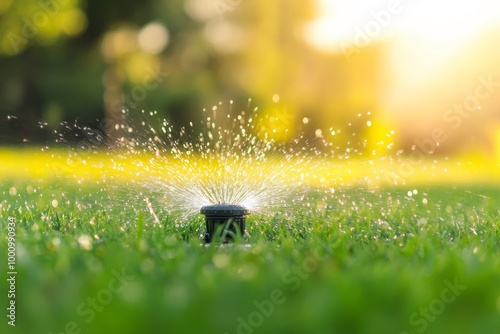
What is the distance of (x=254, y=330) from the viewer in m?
1.72

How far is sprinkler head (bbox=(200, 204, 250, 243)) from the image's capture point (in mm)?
3781

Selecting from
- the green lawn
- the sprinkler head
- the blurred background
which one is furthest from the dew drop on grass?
the blurred background

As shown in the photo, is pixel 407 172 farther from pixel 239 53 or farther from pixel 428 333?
pixel 428 333

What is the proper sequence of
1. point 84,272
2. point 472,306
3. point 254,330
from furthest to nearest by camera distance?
point 84,272 → point 472,306 → point 254,330

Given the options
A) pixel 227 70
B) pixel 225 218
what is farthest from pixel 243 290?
pixel 227 70

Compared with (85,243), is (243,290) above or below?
below

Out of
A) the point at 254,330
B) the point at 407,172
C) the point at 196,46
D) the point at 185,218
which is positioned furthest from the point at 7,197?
the point at 196,46

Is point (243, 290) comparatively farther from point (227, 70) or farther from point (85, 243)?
point (227, 70)

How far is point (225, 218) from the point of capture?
3.80 metres

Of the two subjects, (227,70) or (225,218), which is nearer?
(225,218)

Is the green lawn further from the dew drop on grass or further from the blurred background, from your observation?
the blurred background

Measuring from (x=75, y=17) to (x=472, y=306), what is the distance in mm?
18949

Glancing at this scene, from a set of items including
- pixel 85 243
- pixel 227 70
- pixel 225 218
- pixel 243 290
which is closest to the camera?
pixel 243 290

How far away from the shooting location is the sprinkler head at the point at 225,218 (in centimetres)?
378
